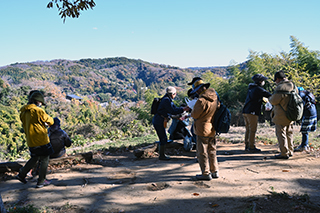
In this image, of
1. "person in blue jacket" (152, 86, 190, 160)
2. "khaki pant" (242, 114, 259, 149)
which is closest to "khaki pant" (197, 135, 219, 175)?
"person in blue jacket" (152, 86, 190, 160)

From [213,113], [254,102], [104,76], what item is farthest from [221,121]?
[104,76]

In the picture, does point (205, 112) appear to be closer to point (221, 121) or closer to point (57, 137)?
point (221, 121)

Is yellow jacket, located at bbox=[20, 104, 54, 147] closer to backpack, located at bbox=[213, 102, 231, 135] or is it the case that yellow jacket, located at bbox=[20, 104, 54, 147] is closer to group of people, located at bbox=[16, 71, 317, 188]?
group of people, located at bbox=[16, 71, 317, 188]

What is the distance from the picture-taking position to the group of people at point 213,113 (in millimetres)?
4195

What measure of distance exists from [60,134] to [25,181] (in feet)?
3.65

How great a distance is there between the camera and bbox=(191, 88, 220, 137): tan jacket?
13.5 ft

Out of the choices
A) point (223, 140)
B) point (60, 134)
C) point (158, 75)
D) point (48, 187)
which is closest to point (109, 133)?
point (223, 140)

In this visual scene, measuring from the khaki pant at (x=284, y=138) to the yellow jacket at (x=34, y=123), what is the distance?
4.52m

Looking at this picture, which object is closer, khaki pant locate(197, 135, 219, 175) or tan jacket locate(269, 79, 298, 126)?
khaki pant locate(197, 135, 219, 175)

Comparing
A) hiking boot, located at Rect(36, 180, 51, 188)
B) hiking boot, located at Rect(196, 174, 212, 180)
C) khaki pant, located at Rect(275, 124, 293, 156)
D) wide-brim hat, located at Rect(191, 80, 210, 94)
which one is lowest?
hiking boot, located at Rect(196, 174, 212, 180)

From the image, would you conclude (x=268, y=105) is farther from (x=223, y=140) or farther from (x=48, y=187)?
(x=48, y=187)

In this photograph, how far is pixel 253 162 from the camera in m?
5.21

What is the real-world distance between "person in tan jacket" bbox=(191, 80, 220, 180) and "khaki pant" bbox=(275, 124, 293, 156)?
1727 mm

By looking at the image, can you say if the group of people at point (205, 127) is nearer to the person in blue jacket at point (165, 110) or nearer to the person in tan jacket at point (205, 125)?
the person in tan jacket at point (205, 125)
